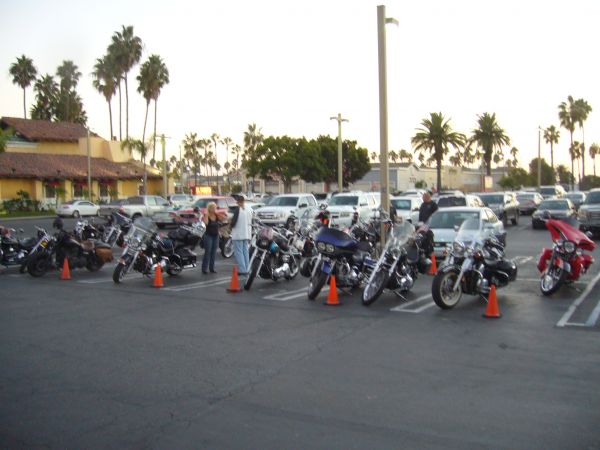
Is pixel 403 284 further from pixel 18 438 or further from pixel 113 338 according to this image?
pixel 18 438

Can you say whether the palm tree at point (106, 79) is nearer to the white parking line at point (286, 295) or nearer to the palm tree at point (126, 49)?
the palm tree at point (126, 49)

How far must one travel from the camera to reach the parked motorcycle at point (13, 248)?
1612cm

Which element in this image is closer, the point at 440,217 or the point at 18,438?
the point at 18,438

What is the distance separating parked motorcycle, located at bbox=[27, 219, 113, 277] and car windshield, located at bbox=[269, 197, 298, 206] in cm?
1568

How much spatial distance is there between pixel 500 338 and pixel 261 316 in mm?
3698

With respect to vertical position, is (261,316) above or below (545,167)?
below

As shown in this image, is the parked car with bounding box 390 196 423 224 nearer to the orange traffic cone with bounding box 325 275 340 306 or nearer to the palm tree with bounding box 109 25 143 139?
the orange traffic cone with bounding box 325 275 340 306

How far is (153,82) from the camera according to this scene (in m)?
70.1

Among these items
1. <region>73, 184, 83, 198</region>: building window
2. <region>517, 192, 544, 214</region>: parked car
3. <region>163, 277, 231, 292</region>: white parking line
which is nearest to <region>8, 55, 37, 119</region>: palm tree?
<region>73, 184, 83, 198</region>: building window

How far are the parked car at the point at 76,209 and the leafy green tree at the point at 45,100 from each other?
45.3 metres

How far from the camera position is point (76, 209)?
45781 millimetres

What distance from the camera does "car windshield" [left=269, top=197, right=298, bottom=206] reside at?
103 feet

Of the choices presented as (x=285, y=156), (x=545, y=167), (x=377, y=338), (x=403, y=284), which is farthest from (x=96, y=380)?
(x=545, y=167)

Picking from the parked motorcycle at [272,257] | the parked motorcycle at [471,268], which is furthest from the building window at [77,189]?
the parked motorcycle at [471,268]
